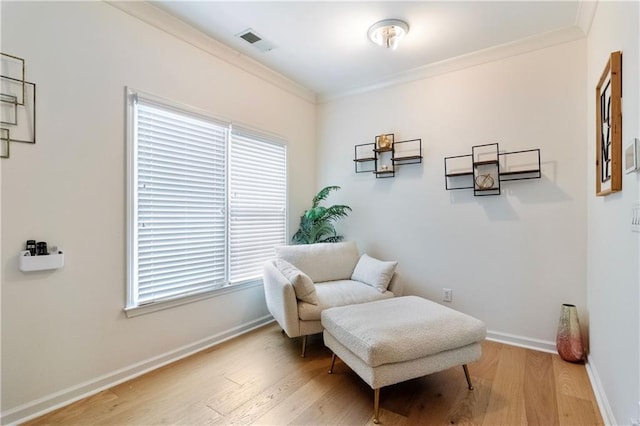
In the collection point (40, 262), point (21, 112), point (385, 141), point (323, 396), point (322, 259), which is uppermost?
point (385, 141)

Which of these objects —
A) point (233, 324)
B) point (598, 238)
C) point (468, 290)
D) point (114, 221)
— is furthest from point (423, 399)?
point (114, 221)

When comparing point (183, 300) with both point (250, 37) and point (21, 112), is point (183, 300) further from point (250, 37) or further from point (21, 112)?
point (250, 37)

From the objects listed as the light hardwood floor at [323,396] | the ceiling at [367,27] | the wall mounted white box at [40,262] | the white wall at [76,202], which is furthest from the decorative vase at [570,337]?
the wall mounted white box at [40,262]

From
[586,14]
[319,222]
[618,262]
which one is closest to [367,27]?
[586,14]

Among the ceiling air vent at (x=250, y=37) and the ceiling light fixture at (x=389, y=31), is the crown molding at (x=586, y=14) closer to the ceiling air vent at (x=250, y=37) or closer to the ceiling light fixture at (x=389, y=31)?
the ceiling light fixture at (x=389, y=31)

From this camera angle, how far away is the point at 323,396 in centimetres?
191

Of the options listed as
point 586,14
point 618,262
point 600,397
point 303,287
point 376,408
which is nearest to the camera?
point 618,262

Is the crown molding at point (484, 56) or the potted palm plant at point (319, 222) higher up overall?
the crown molding at point (484, 56)

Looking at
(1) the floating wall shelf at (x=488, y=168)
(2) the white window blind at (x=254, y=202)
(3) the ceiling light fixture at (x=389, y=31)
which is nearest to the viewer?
(3) the ceiling light fixture at (x=389, y=31)

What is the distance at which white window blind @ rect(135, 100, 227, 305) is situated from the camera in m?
2.23

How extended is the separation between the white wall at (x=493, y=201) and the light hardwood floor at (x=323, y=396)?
22.8 inches

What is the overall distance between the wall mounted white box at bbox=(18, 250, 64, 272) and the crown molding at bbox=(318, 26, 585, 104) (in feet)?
10.4

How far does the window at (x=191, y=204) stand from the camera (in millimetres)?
2203

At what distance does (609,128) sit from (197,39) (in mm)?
2962
